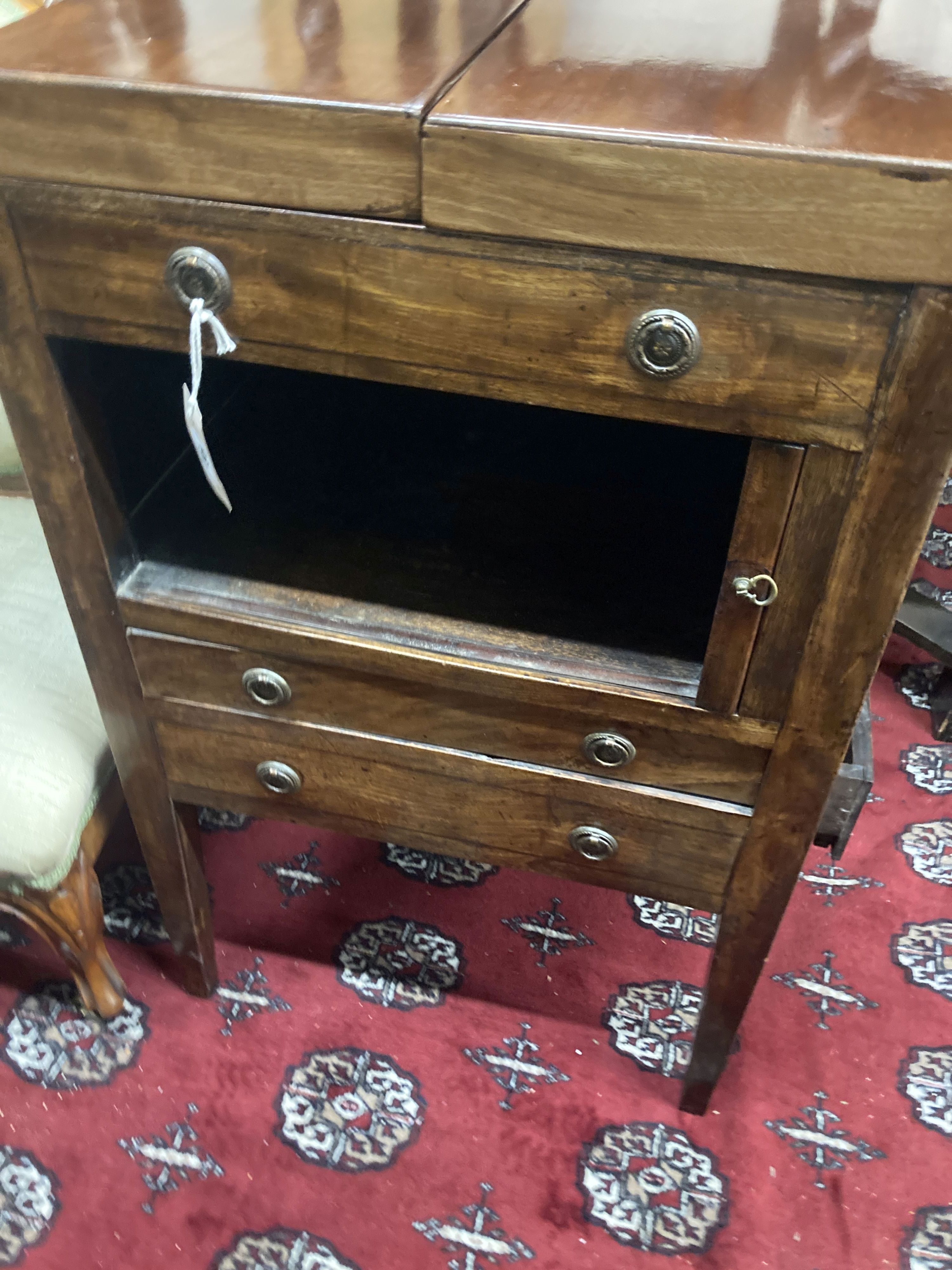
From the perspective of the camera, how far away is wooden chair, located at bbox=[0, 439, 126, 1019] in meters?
0.97

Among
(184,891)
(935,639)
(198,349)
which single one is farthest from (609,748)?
(935,639)

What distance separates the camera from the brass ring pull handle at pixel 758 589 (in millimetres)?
662

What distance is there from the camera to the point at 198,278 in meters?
0.64

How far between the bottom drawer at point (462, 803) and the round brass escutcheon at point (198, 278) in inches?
14.9

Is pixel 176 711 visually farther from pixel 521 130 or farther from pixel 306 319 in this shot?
pixel 521 130

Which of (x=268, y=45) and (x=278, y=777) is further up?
(x=268, y=45)

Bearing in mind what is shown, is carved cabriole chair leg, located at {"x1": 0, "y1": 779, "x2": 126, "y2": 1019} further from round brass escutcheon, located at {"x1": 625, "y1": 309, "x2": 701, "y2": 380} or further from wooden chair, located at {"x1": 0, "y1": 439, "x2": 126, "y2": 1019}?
round brass escutcheon, located at {"x1": 625, "y1": 309, "x2": 701, "y2": 380}

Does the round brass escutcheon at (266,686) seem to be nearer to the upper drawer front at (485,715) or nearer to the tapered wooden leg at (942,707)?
the upper drawer front at (485,715)

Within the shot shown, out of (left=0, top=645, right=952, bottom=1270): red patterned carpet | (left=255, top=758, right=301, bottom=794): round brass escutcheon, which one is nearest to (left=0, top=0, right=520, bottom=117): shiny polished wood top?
(left=255, top=758, right=301, bottom=794): round brass escutcheon

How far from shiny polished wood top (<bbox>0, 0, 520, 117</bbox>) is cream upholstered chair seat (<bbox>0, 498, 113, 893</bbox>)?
2.01 ft

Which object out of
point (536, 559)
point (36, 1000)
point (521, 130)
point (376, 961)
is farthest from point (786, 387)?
point (36, 1000)

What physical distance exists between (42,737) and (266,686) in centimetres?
31

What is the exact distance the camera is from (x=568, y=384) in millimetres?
619

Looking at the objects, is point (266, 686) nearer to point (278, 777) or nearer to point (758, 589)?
point (278, 777)
